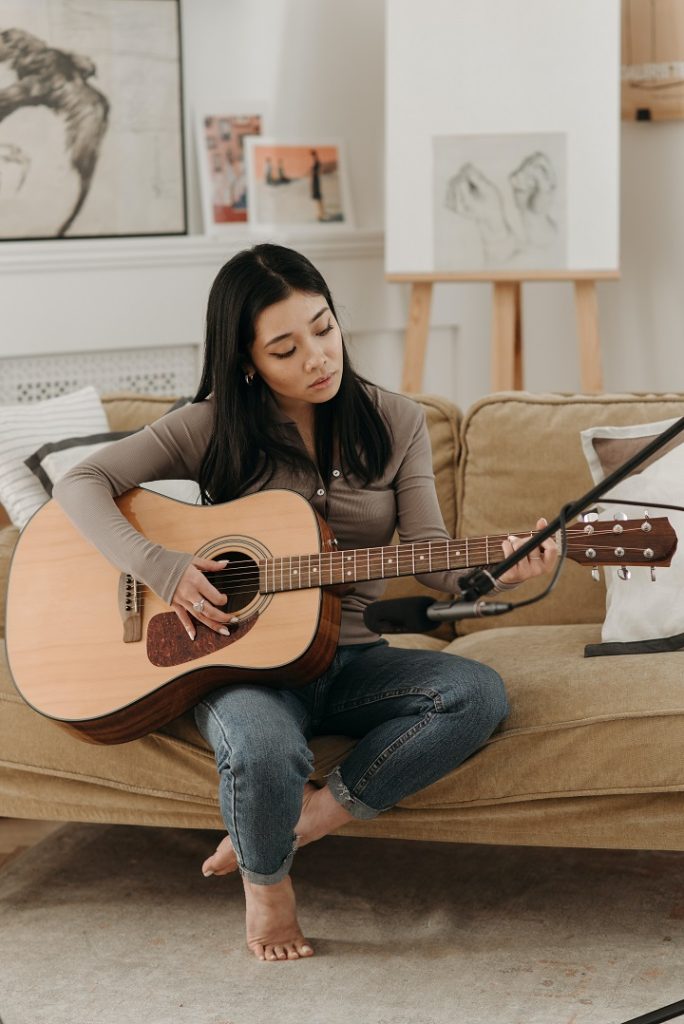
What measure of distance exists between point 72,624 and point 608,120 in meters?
2.07

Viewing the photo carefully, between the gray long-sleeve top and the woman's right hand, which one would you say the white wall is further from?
the woman's right hand

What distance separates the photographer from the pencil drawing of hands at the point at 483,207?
3299 millimetres

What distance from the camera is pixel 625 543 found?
60.9 inches

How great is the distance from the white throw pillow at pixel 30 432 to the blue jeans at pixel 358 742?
0.68m

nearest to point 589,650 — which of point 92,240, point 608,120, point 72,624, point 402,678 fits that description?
point 402,678

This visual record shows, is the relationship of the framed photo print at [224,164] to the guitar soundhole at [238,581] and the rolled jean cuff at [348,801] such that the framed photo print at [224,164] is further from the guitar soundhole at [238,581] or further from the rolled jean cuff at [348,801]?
the rolled jean cuff at [348,801]

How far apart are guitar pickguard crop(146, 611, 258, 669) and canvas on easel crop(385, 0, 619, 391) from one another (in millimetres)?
1796

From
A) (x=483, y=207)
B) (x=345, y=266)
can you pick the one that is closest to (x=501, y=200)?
(x=483, y=207)

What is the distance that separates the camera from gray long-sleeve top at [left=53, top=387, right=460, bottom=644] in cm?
194

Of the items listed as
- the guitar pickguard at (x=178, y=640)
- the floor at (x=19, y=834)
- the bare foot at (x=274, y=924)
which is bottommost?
the floor at (x=19, y=834)

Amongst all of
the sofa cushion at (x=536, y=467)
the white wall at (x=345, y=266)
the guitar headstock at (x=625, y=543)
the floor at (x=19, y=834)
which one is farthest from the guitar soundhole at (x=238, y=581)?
the white wall at (x=345, y=266)

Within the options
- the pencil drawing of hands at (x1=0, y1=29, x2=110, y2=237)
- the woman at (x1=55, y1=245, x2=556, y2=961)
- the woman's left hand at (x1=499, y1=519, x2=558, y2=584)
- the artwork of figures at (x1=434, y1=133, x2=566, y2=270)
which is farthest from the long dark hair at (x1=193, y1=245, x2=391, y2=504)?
the pencil drawing of hands at (x1=0, y1=29, x2=110, y2=237)

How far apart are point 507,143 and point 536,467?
1.26 metres

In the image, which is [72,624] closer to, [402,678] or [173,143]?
[402,678]
